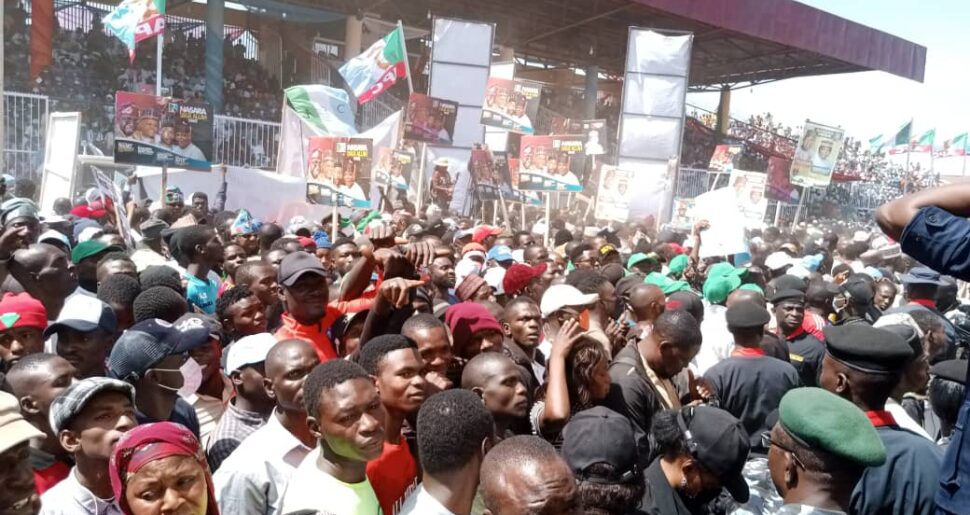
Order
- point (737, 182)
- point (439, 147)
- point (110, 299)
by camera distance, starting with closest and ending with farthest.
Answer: point (110, 299) → point (737, 182) → point (439, 147)

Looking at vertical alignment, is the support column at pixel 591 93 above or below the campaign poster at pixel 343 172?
above

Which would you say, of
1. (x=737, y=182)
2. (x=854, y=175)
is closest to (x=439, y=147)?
(x=737, y=182)

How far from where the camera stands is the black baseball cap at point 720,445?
2668mm

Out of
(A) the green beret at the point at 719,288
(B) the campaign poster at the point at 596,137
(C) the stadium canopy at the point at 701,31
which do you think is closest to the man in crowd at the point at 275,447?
(A) the green beret at the point at 719,288

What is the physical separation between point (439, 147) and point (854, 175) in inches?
718

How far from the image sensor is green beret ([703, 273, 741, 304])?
6121mm

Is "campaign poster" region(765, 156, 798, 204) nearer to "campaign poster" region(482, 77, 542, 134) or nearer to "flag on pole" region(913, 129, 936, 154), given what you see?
"campaign poster" region(482, 77, 542, 134)

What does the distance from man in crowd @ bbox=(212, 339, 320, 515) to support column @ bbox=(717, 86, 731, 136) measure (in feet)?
90.9

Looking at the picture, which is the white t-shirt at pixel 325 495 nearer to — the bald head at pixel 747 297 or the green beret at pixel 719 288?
the bald head at pixel 747 297

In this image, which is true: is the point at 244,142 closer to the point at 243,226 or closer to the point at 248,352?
the point at 243,226

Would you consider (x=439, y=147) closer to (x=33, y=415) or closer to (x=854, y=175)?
(x=33, y=415)

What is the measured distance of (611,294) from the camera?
5.04 metres

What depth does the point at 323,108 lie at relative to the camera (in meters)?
12.4

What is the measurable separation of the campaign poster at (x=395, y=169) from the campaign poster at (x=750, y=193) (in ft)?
16.4
